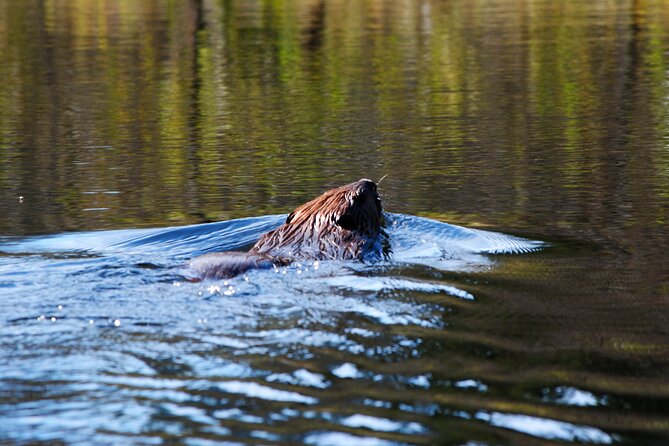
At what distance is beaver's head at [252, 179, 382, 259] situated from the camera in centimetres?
773

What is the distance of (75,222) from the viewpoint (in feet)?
30.6

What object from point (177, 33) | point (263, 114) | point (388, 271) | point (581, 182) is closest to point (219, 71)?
point (263, 114)

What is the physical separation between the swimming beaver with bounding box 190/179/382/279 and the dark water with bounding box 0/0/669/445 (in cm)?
30

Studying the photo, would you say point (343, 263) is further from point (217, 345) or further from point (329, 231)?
point (217, 345)

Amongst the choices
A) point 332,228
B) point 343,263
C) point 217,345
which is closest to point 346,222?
point 332,228

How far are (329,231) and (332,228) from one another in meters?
0.04

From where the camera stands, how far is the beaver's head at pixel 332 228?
7730mm

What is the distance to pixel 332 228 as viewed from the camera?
802 centimetres

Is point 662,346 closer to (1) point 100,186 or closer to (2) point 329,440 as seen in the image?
(2) point 329,440

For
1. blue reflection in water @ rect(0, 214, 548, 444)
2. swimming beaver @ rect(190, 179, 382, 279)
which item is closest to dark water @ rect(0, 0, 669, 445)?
blue reflection in water @ rect(0, 214, 548, 444)

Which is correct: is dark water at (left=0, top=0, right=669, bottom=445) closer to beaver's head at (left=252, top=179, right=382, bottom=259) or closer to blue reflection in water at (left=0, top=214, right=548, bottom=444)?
blue reflection in water at (left=0, top=214, right=548, bottom=444)

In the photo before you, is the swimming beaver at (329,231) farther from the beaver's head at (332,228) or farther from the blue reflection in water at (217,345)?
the blue reflection in water at (217,345)

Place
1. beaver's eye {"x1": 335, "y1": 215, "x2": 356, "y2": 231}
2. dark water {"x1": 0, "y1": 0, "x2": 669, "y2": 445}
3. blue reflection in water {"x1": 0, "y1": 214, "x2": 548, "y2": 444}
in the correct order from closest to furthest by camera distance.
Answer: blue reflection in water {"x1": 0, "y1": 214, "x2": 548, "y2": 444} < dark water {"x1": 0, "y1": 0, "x2": 669, "y2": 445} < beaver's eye {"x1": 335, "y1": 215, "x2": 356, "y2": 231}

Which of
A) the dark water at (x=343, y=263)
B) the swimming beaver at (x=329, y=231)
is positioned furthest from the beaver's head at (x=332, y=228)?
the dark water at (x=343, y=263)
